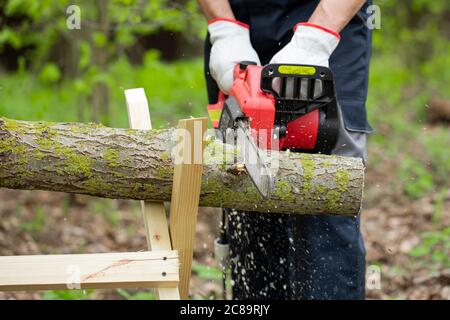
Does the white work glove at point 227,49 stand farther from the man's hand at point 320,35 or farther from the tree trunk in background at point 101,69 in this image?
the tree trunk in background at point 101,69

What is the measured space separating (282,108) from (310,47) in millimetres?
257

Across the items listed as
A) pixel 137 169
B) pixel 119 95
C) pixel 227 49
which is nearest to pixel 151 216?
pixel 137 169

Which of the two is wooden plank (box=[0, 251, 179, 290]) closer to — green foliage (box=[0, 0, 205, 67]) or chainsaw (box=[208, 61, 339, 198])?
chainsaw (box=[208, 61, 339, 198])

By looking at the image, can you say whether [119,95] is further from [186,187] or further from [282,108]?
[186,187]

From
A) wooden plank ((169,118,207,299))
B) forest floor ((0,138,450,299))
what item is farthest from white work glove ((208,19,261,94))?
forest floor ((0,138,450,299))

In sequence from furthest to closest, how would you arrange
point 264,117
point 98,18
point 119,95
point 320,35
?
point 119,95 < point 98,18 < point 320,35 < point 264,117

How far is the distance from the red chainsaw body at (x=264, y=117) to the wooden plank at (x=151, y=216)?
1.05 ft

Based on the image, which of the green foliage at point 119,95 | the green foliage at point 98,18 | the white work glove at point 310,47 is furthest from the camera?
the green foliage at point 119,95

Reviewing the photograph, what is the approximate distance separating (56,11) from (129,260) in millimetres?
3504

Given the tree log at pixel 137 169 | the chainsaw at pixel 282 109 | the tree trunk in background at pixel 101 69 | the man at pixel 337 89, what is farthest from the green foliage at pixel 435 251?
the tree trunk in background at pixel 101 69

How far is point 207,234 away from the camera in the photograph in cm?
421

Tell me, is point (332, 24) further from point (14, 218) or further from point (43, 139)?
point (14, 218)

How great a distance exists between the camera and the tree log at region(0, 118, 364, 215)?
186cm

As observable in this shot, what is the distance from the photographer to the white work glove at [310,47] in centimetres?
218
